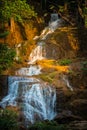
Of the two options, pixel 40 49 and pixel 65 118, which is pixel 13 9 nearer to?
pixel 65 118

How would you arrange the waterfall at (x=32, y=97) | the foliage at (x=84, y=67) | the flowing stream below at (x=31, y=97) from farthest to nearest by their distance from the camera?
1. the foliage at (x=84, y=67)
2. the waterfall at (x=32, y=97)
3. the flowing stream below at (x=31, y=97)

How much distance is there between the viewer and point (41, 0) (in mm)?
36531

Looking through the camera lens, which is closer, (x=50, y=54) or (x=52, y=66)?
(x=52, y=66)

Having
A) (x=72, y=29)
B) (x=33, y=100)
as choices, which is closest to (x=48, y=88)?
(x=33, y=100)

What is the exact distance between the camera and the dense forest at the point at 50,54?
1614 cm

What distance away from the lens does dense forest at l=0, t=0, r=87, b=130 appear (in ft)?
53.0

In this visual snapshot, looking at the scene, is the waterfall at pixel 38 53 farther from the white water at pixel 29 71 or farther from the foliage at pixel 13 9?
the foliage at pixel 13 9

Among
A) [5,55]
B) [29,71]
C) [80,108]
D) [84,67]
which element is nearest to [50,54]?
[29,71]

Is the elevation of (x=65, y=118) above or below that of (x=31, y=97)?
below

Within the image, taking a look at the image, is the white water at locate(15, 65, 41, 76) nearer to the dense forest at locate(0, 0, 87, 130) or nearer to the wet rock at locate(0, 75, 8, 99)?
the dense forest at locate(0, 0, 87, 130)

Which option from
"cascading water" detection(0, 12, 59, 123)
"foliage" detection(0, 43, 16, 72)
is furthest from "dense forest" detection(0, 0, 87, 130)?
"cascading water" detection(0, 12, 59, 123)

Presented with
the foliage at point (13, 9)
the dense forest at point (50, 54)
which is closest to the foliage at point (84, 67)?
the dense forest at point (50, 54)

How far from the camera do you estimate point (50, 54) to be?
93.5 ft

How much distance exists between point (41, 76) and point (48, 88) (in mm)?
1563
